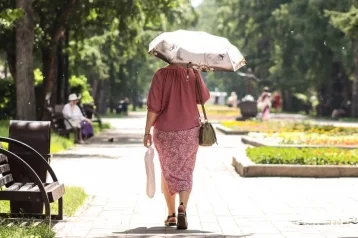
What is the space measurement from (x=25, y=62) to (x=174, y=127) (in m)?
15.4

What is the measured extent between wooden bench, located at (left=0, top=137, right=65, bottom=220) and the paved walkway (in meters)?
0.32

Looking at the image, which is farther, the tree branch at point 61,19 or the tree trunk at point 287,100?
the tree trunk at point 287,100

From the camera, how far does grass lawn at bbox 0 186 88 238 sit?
8336mm

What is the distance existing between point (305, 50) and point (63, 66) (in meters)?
30.8

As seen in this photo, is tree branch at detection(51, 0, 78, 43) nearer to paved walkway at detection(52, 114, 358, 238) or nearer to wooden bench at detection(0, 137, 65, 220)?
paved walkway at detection(52, 114, 358, 238)

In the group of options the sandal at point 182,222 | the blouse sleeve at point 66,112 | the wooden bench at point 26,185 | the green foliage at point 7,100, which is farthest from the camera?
the green foliage at point 7,100

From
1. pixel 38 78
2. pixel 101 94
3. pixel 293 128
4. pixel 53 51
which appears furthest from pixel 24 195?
pixel 101 94

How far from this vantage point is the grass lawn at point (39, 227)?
8336mm

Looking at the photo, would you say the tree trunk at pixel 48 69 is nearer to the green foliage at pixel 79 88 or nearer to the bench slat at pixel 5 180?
the green foliage at pixel 79 88

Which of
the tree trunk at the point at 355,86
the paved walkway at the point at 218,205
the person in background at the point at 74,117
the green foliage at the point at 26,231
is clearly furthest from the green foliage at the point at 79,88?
the green foliage at the point at 26,231

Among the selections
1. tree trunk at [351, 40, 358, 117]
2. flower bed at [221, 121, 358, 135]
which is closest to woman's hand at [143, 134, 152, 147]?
flower bed at [221, 121, 358, 135]

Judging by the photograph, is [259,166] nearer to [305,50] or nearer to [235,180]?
[235,180]

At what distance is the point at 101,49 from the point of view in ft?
158

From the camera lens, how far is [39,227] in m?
8.84
